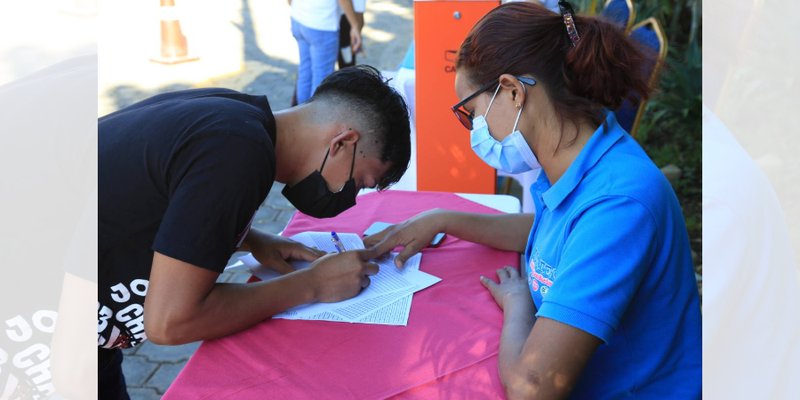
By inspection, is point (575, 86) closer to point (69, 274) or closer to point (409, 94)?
point (69, 274)

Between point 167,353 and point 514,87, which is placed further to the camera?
point 167,353

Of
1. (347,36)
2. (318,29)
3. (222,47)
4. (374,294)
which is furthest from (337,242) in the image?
(222,47)

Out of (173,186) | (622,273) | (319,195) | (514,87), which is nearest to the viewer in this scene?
(622,273)

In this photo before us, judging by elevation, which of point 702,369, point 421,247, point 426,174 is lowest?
point 426,174

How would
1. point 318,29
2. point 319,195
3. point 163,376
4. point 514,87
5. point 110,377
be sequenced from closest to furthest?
1. point 514,87
2. point 319,195
3. point 110,377
4. point 163,376
5. point 318,29

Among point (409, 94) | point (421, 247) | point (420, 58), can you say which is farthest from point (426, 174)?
point (421, 247)

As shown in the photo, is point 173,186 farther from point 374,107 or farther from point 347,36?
point 347,36

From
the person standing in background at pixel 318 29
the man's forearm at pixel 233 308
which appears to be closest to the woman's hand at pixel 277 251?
the man's forearm at pixel 233 308

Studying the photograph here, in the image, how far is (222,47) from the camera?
740 cm

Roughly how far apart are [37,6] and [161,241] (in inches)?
19.6

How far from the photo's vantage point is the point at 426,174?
2.98 meters

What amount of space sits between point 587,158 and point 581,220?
159mm

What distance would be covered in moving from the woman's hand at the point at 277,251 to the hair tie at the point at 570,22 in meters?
0.85

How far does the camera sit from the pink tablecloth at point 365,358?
146 centimetres
